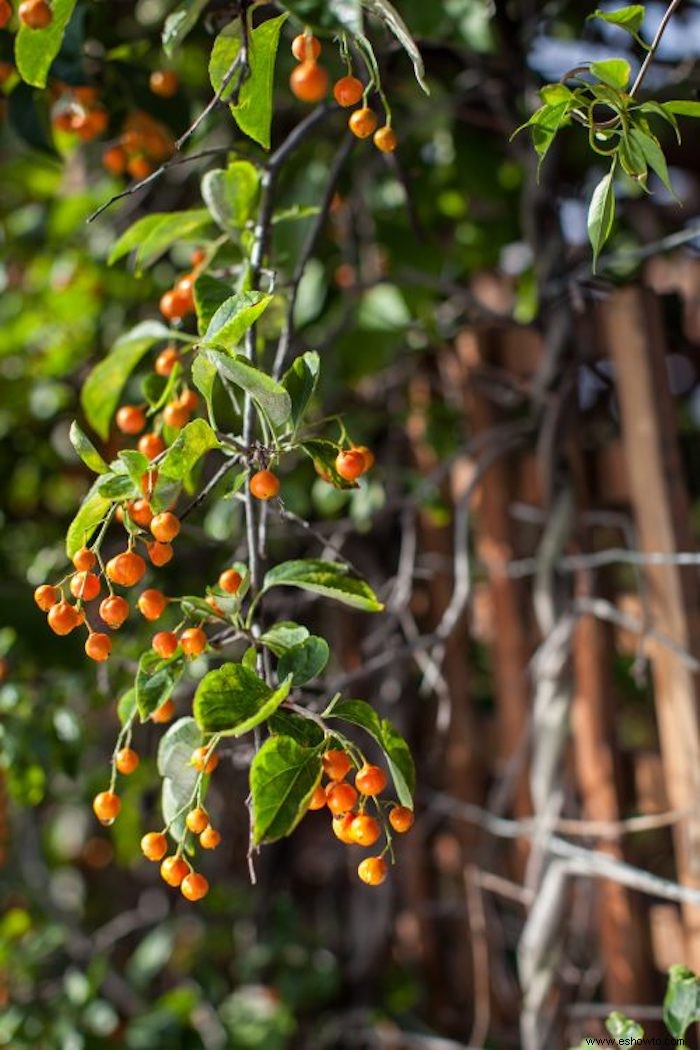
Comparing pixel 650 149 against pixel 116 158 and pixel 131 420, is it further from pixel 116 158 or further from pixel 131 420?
pixel 116 158

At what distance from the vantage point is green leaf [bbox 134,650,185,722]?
0.70 m

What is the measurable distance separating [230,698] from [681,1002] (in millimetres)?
450

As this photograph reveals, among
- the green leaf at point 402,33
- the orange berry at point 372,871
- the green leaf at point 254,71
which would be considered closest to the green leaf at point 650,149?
the green leaf at point 402,33

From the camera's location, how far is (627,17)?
65 cm

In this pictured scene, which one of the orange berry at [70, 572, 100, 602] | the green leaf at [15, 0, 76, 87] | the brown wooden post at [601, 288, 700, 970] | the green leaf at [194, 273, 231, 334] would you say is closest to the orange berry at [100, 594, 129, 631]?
the orange berry at [70, 572, 100, 602]

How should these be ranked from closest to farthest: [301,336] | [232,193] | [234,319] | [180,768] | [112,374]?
[234,319] < [180,768] < [232,193] < [112,374] < [301,336]

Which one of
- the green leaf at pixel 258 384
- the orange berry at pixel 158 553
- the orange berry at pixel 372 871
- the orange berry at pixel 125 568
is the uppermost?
the green leaf at pixel 258 384

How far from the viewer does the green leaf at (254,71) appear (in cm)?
70

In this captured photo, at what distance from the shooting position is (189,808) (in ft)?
2.32

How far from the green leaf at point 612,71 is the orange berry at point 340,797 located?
0.48m

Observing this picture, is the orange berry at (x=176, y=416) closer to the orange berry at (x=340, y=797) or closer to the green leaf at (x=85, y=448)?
the green leaf at (x=85, y=448)

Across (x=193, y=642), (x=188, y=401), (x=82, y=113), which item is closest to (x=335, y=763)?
(x=193, y=642)

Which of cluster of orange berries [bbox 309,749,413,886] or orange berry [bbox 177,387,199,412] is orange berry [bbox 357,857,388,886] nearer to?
cluster of orange berries [bbox 309,749,413,886]

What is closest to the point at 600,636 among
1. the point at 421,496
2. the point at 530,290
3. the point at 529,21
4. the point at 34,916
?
the point at 421,496
